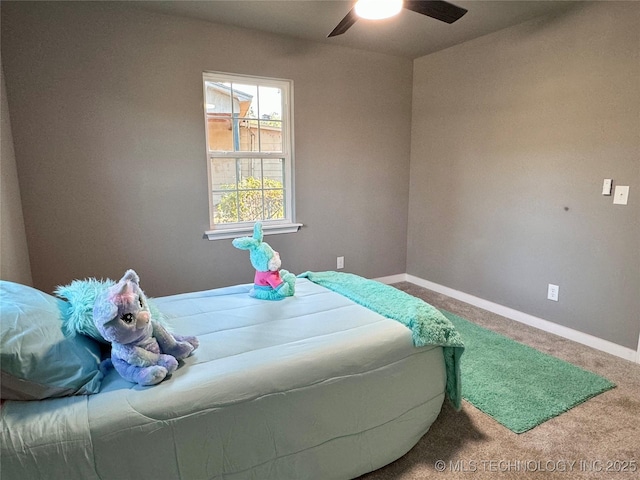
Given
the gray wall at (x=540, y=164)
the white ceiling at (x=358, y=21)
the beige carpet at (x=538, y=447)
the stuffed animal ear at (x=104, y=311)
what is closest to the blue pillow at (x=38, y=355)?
the stuffed animal ear at (x=104, y=311)

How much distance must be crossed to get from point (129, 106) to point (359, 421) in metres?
2.64

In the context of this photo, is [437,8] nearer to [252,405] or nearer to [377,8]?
[377,8]

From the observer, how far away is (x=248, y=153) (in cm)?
333

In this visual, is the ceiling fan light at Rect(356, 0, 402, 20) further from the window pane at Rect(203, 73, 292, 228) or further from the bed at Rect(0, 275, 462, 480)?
the bed at Rect(0, 275, 462, 480)

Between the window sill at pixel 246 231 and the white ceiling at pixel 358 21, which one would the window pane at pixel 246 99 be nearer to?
the white ceiling at pixel 358 21

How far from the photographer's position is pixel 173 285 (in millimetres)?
3160

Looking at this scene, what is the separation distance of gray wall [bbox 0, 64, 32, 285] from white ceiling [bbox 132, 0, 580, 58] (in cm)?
124

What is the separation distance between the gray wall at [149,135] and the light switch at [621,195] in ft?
6.86

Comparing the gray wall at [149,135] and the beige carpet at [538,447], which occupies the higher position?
the gray wall at [149,135]

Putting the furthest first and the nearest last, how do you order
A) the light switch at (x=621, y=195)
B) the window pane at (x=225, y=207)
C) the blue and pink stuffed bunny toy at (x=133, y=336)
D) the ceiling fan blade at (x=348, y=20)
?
the window pane at (x=225, y=207) < the light switch at (x=621, y=195) < the ceiling fan blade at (x=348, y=20) < the blue and pink stuffed bunny toy at (x=133, y=336)

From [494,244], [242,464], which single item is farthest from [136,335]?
[494,244]

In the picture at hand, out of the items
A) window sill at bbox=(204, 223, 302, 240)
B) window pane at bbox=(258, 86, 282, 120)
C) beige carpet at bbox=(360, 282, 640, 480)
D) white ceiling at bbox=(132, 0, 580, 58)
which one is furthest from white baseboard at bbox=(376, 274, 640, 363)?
white ceiling at bbox=(132, 0, 580, 58)

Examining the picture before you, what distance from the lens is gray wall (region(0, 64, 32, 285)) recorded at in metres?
2.10

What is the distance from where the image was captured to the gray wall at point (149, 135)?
2576 mm
